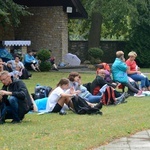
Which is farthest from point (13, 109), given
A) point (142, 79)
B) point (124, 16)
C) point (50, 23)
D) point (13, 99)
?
point (124, 16)

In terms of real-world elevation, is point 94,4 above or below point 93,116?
above

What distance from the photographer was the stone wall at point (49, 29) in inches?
1385

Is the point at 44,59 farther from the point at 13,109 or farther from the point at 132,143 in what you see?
the point at 132,143

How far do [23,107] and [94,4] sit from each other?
23943mm

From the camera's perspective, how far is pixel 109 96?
1667 centimetres

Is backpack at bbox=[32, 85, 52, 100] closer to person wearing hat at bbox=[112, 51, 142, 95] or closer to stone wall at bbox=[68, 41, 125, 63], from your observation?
person wearing hat at bbox=[112, 51, 142, 95]

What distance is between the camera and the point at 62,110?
48.7 feet

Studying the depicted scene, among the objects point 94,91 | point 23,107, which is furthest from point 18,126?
point 94,91

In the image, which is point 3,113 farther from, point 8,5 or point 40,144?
point 8,5

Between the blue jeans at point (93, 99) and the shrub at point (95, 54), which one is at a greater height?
the blue jeans at point (93, 99)

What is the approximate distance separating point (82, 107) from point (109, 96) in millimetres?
2122

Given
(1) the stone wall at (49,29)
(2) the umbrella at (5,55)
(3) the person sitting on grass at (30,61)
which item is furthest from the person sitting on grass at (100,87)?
(1) the stone wall at (49,29)

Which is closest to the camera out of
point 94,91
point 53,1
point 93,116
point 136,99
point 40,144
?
point 40,144

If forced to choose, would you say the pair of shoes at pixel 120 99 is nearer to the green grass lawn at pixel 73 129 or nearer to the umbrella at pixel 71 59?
the green grass lawn at pixel 73 129
